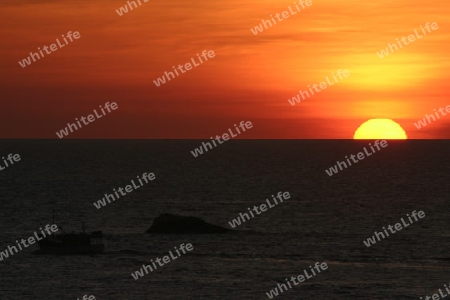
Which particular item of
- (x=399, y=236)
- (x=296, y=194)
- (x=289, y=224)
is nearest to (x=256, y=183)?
(x=296, y=194)

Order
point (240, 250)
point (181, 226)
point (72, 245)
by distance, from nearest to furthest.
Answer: point (72, 245) → point (240, 250) → point (181, 226)

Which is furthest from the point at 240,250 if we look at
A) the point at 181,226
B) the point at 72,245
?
the point at 72,245

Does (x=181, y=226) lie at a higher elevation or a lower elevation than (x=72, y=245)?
higher

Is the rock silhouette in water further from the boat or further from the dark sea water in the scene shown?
the boat

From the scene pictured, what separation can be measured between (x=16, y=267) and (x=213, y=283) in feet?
66.1

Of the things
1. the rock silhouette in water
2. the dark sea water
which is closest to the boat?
the dark sea water

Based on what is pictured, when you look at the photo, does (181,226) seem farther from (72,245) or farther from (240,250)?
(72,245)

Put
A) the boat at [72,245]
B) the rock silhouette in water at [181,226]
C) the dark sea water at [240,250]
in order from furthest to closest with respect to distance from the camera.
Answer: the rock silhouette in water at [181,226], the boat at [72,245], the dark sea water at [240,250]

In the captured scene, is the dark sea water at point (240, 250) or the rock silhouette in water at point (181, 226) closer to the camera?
the dark sea water at point (240, 250)

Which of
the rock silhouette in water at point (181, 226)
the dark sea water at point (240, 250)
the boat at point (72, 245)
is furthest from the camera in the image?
the rock silhouette in water at point (181, 226)

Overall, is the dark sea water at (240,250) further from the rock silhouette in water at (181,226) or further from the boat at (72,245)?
the rock silhouette in water at (181,226)

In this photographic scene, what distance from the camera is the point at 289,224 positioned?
110 m

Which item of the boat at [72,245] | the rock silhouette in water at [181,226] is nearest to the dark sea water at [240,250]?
the boat at [72,245]

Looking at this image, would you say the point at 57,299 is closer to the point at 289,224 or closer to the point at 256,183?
the point at 289,224
